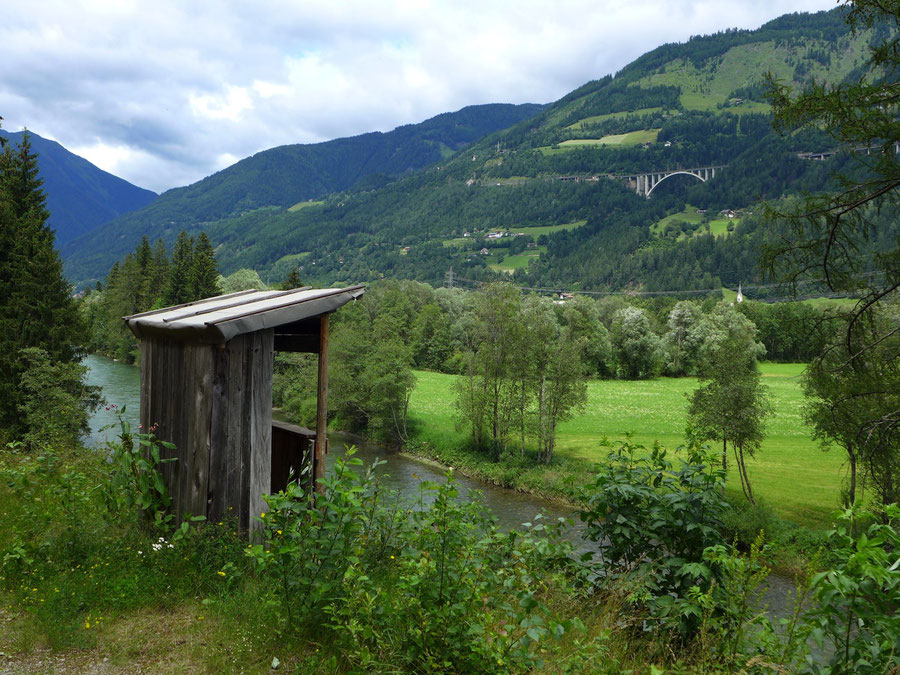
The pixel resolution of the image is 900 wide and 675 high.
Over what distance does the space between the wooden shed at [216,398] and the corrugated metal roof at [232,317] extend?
0.4 inches

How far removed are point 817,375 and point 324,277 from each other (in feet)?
613

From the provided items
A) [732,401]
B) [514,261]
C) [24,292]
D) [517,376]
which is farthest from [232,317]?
[514,261]

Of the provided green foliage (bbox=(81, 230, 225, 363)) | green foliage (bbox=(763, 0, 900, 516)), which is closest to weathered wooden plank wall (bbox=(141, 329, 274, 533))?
green foliage (bbox=(763, 0, 900, 516))

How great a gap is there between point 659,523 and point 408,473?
85.3ft

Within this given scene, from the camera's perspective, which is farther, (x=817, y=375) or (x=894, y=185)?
(x=817, y=375)

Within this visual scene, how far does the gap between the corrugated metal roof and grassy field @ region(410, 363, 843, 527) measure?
37.3ft

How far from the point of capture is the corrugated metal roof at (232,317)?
5.50 metres

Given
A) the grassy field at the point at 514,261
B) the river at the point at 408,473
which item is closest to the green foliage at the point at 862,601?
the river at the point at 408,473

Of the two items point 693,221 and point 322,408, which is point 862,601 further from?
point 693,221

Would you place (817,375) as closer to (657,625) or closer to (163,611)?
(657,625)

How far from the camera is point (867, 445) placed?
23.7 feet

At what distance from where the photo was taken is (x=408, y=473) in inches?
1165

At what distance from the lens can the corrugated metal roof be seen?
5.50 metres

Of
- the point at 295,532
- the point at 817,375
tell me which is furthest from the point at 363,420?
the point at 295,532
